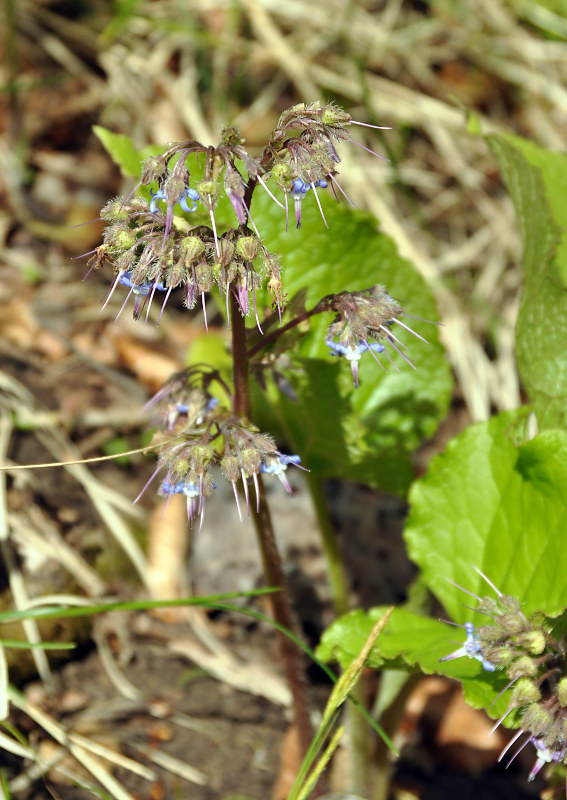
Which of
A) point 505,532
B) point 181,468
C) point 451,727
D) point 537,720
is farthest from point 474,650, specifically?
point 451,727

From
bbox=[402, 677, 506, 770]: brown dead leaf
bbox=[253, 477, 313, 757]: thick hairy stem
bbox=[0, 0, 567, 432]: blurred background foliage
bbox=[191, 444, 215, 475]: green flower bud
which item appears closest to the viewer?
bbox=[191, 444, 215, 475]: green flower bud

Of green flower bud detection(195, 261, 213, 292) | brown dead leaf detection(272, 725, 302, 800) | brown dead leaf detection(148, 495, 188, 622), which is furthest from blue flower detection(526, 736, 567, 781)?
brown dead leaf detection(148, 495, 188, 622)

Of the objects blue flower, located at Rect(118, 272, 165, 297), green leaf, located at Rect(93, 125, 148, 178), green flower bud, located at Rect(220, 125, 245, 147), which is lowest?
blue flower, located at Rect(118, 272, 165, 297)

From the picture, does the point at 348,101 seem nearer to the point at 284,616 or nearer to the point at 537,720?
the point at 284,616

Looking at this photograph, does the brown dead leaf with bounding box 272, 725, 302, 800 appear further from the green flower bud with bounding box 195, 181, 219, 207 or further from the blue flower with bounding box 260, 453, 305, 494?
the green flower bud with bounding box 195, 181, 219, 207

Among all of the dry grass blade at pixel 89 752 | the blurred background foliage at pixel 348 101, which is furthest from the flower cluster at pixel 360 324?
the blurred background foliage at pixel 348 101

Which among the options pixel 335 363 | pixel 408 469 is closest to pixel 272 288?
pixel 335 363

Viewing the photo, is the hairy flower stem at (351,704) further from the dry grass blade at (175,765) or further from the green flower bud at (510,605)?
the green flower bud at (510,605)
